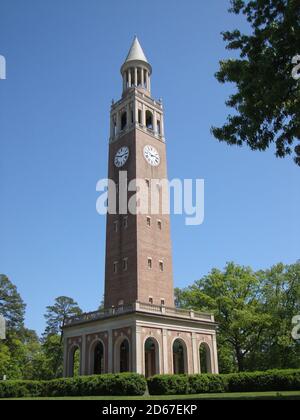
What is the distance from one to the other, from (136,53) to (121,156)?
17.2 meters

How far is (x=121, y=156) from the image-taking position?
54250mm

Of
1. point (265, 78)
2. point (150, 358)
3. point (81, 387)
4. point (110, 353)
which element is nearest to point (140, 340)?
point (110, 353)

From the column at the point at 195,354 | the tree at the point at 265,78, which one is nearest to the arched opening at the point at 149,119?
the column at the point at 195,354

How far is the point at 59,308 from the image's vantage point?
72.8m

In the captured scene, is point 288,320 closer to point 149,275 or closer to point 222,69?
point 149,275

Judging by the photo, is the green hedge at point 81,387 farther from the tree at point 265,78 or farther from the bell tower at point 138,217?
the tree at point 265,78

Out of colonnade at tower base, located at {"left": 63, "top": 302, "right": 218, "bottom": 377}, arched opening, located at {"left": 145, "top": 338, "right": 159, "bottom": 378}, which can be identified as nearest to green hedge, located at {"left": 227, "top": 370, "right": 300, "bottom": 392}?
colonnade at tower base, located at {"left": 63, "top": 302, "right": 218, "bottom": 377}

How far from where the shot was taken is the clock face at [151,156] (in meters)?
53.3

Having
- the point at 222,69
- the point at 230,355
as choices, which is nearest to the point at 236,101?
the point at 222,69

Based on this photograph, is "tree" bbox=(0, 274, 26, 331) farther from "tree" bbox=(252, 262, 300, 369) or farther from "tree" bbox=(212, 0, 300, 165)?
"tree" bbox=(212, 0, 300, 165)

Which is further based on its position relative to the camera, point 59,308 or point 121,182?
point 59,308

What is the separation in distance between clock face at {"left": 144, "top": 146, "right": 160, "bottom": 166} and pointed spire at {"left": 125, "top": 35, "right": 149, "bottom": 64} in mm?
14383
